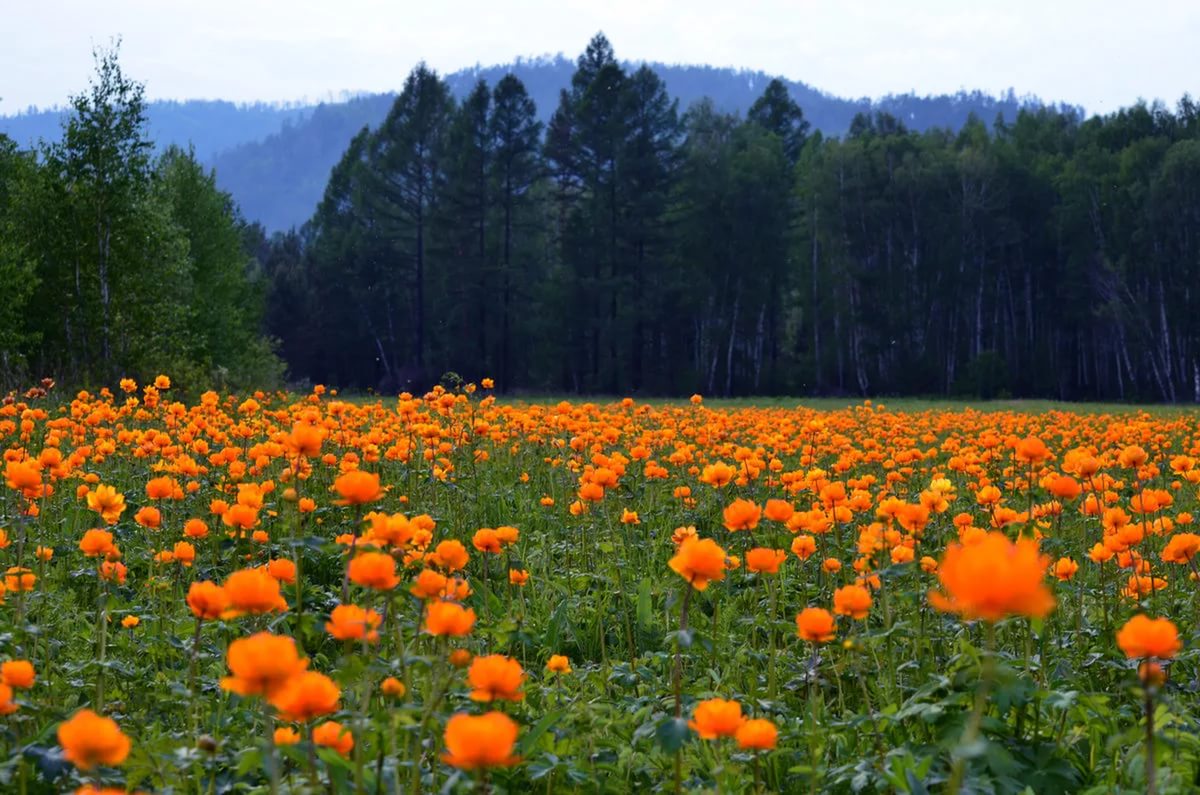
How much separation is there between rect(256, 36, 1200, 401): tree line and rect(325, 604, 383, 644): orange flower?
3413 cm

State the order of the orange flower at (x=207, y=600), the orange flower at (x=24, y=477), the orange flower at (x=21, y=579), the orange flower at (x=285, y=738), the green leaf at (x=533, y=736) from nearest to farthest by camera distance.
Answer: the orange flower at (x=207, y=600)
the orange flower at (x=285, y=738)
the green leaf at (x=533, y=736)
the orange flower at (x=21, y=579)
the orange flower at (x=24, y=477)

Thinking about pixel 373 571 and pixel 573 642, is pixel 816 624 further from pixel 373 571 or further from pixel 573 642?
pixel 573 642

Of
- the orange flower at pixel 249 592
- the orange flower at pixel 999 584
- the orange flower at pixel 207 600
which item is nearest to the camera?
the orange flower at pixel 999 584

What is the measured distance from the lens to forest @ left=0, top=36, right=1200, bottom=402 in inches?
1441

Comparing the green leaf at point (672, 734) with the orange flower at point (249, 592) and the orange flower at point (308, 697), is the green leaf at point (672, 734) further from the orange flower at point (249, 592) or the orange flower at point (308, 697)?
the orange flower at point (249, 592)

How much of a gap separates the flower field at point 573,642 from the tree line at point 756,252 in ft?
103

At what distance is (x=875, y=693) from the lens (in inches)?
120

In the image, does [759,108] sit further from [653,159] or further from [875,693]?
[875,693]

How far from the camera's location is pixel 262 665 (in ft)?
4.06

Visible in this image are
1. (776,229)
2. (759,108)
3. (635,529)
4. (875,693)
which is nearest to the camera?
(875,693)

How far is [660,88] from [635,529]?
113 feet

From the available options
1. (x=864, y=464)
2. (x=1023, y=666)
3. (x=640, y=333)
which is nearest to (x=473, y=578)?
(x=1023, y=666)

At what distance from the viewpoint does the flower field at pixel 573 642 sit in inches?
66.1

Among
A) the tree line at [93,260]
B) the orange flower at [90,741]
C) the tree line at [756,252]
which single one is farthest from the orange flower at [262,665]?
the tree line at [756,252]
